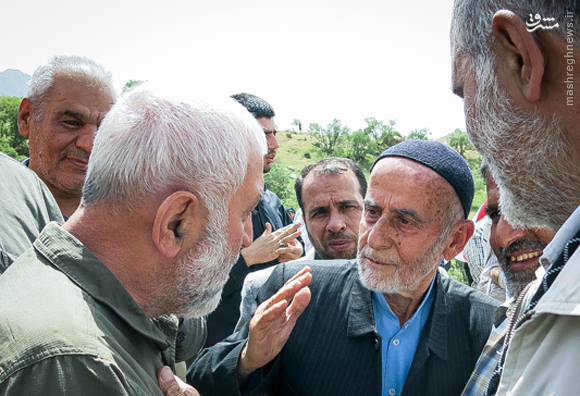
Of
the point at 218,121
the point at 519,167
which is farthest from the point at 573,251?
the point at 218,121

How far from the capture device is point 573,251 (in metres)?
1.13

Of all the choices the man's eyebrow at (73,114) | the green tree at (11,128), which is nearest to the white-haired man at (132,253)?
the man's eyebrow at (73,114)

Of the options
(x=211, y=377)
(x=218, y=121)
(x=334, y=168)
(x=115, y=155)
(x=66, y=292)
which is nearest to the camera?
(x=66, y=292)

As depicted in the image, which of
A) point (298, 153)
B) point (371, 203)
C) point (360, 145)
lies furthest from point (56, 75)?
point (360, 145)

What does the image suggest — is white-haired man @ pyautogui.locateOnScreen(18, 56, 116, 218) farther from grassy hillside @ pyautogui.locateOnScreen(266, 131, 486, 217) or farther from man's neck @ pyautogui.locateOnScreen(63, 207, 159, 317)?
grassy hillside @ pyautogui.locateOnScreen(266, 131, 486, 217)

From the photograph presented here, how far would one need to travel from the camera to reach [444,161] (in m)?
2.37

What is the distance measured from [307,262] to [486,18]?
1639 mm

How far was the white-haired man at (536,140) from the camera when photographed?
1.06 meters

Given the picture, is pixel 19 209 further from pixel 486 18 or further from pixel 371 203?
pixel 486 18

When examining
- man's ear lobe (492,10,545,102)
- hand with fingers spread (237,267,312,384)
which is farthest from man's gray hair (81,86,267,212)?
man's ear lobe (492,10,545,102)

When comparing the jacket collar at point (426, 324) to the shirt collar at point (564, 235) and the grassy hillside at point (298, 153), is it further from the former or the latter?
the grassy hillside at point (298, 153)

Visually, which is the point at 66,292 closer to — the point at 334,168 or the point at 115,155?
the point at 115,155

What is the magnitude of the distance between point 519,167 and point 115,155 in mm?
1296

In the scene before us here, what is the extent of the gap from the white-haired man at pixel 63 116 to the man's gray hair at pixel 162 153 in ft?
5.60
